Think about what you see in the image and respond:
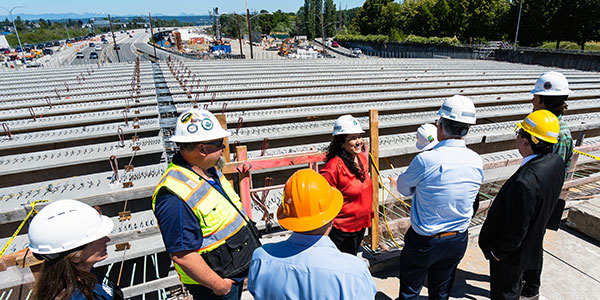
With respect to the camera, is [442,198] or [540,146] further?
[540,146]

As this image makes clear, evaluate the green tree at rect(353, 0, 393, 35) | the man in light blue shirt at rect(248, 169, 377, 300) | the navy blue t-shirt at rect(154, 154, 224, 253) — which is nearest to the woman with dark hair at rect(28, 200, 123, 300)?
the navy blue t-shirt at rect(154, 154, 224, 253)

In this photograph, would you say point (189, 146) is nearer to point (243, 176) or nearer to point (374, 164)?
point (243, 176)

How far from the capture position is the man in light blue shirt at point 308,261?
1492 millimetres

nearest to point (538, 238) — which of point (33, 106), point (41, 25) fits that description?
point (33, 106)

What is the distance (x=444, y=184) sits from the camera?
7.77ft

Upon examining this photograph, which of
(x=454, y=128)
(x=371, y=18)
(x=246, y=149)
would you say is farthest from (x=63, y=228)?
(x=371, y=18)

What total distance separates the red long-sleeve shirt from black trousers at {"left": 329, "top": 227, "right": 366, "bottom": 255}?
0.19 ft

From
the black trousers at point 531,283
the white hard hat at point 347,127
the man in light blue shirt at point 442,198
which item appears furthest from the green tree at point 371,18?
the man in light blue shirt at point 442,198

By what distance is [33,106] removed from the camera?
281 inches

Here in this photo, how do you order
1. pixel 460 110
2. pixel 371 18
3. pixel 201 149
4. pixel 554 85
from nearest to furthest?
pixel 201 149 → pixel 460 110 → pixel 554 85 → pixel 371 18

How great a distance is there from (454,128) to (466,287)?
1.98 meters

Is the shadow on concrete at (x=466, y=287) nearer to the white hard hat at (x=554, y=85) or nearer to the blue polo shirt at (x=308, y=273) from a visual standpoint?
the white hard hat at (x=554, y=85)

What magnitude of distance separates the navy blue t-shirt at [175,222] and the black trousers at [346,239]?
145 cm

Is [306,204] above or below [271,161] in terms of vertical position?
above
